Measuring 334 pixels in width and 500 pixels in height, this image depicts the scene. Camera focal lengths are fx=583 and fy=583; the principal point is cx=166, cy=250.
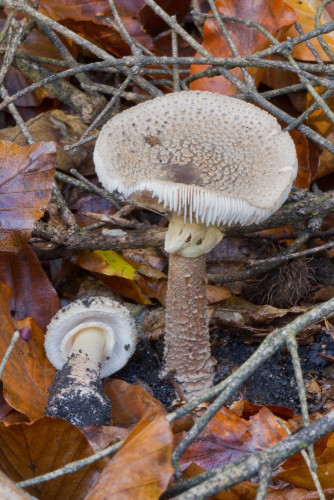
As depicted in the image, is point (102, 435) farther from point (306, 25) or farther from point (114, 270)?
point (306, 25)

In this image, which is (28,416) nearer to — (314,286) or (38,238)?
(38,238)

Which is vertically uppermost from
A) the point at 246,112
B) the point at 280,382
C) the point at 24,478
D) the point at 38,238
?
the point at 246,112

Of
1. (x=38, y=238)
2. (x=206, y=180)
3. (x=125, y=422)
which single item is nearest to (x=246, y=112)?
(x=206, y=180)

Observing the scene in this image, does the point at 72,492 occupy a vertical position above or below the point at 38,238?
below

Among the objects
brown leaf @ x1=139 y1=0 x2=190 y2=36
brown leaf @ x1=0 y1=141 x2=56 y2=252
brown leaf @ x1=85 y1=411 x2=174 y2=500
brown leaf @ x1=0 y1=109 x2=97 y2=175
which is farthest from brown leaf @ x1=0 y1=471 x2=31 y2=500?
brown leaf @ x1=139 y1=0 x2=190 y2=36

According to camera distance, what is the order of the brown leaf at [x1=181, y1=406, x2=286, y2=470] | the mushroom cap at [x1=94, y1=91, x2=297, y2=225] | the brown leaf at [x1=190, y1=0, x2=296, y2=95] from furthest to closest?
the brown leaf at [x1=190, y1=0, x2=296, y2=95]
the brown leaf at [x1=181, y1=406, x2=286, y2=470]
the mushroom cap at [x1=94, y1=91, x2=297, y2=225]

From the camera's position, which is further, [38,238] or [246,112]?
[38,238]

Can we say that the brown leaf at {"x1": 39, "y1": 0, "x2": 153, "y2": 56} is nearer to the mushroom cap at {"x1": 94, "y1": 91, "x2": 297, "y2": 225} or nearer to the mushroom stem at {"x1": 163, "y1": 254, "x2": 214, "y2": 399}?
the mushroom cap at {"x1": 94, "y1": 91, "x2": 297, "y2": 225}

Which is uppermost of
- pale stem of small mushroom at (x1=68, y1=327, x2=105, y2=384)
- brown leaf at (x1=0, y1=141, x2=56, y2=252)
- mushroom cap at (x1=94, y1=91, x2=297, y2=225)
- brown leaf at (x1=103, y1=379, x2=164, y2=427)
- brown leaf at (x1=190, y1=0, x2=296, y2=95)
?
brown leaf at (x1=190, y1=0, x2=296, y2=95)
